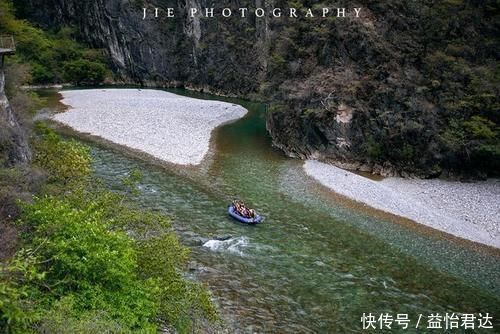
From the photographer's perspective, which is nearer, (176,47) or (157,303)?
(157,303)

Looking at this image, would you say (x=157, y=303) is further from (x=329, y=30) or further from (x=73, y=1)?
(x=73, y=1)

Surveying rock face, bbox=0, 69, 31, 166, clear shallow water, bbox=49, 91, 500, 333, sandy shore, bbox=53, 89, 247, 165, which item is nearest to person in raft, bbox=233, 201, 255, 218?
clear shallow water, bbox=49, 91, 500, 333

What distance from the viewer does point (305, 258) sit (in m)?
18.5

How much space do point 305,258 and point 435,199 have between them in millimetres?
11607

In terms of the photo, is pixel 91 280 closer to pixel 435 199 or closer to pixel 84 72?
pixel 435 199

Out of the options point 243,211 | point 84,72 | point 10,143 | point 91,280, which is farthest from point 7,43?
point 84,72

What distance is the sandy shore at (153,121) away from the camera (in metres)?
33.5

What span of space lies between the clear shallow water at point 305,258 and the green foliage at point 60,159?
345cm

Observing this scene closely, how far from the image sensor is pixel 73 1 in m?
78.4

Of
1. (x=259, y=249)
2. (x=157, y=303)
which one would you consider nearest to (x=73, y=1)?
(x=259, y=249)

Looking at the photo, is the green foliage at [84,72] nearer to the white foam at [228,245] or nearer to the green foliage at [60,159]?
the green foliage at [60,159]

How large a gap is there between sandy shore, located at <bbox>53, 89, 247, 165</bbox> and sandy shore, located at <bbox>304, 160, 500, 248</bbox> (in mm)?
10850

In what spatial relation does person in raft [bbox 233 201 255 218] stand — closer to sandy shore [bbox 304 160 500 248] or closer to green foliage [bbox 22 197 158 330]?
sandy shore [bbox 304 160 500 248]

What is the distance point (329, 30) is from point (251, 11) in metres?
35.6
